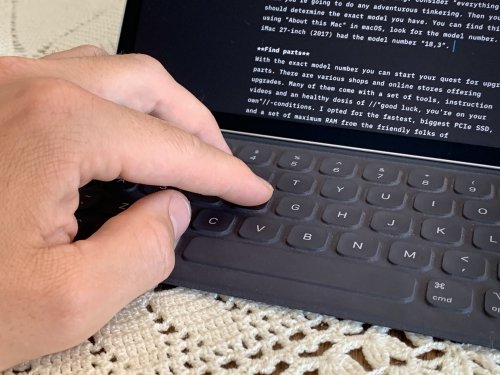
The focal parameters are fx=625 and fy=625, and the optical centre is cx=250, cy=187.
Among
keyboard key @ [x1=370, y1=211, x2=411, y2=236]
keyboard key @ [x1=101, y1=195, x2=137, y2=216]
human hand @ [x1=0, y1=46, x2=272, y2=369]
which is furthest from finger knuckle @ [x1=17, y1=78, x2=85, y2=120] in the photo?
keyboard key @ [x1=370, y1=211, x2=411, y2=236]

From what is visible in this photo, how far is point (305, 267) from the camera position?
399 mm

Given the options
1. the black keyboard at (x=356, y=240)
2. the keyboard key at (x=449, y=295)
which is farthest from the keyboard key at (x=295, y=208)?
the keyboard key at (x=449, y=295)

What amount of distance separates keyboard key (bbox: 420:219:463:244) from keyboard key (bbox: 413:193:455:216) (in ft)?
0.04

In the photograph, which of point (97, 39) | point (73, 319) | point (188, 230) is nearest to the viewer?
point (73, 319)

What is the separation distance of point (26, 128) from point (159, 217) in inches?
3.7

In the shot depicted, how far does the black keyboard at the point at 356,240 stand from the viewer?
37 centimetres

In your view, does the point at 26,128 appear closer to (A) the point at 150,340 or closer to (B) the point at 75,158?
(B) the point at 75,158

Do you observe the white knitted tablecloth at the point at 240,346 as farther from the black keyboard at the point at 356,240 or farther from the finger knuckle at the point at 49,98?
the finger knuckle at the point at 49,98

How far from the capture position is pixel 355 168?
1.61ft

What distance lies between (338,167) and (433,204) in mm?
81

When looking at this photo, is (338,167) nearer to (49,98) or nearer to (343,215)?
(343,215)

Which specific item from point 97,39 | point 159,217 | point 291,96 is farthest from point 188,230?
point 97,39

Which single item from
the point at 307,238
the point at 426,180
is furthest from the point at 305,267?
the point at 426,180

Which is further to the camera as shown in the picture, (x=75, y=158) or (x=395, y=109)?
(x=395, y=109)
